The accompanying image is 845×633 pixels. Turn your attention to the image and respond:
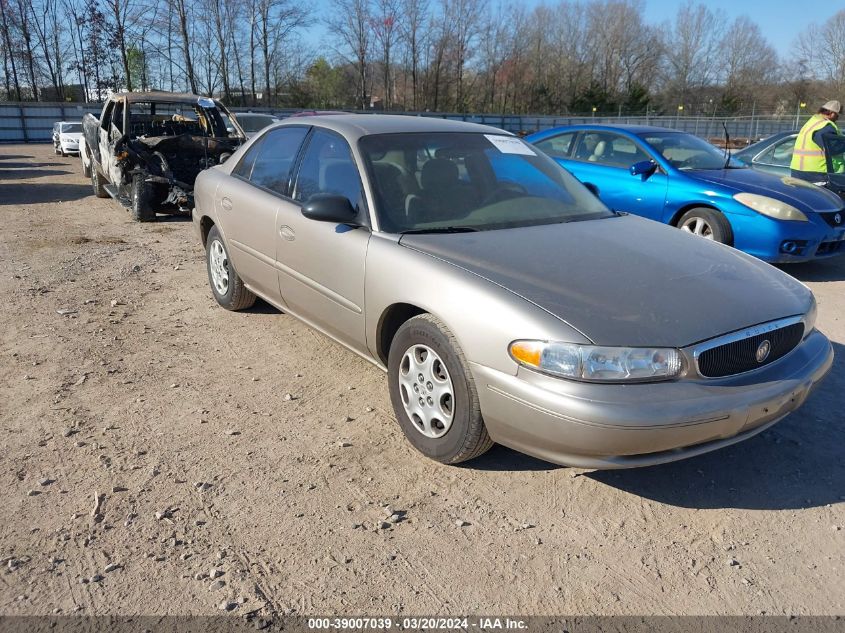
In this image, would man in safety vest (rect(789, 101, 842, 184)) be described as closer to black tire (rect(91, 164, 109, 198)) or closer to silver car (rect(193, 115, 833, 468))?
silver car (rect(193, 115, 833, 468))

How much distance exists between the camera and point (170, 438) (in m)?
3.42

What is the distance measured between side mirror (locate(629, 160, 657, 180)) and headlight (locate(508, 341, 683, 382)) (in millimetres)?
5041

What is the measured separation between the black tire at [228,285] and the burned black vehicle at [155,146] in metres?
3.67

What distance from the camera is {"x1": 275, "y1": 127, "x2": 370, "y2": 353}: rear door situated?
354 centimetres

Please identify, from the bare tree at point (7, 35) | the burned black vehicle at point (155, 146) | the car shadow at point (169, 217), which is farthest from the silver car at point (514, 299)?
the bare tree at point (7, 35)

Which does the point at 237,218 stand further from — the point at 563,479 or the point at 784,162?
the point at 784,162

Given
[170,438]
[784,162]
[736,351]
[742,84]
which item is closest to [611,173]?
[784,162]

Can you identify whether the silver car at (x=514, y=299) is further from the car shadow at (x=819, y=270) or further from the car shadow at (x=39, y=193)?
the car shadow at (x=39, y=193)

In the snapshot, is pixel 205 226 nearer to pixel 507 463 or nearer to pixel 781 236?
pixel 507 463

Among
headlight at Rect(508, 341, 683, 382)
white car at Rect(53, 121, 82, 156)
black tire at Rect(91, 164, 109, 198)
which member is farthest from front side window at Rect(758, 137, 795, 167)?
white car at Rect(53, 121, 82, 156)

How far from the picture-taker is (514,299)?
109 inches

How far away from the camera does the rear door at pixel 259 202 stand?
4301 millimetres

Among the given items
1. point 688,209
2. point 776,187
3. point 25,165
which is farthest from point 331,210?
point 25,165

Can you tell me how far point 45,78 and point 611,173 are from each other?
50520 millimetres
